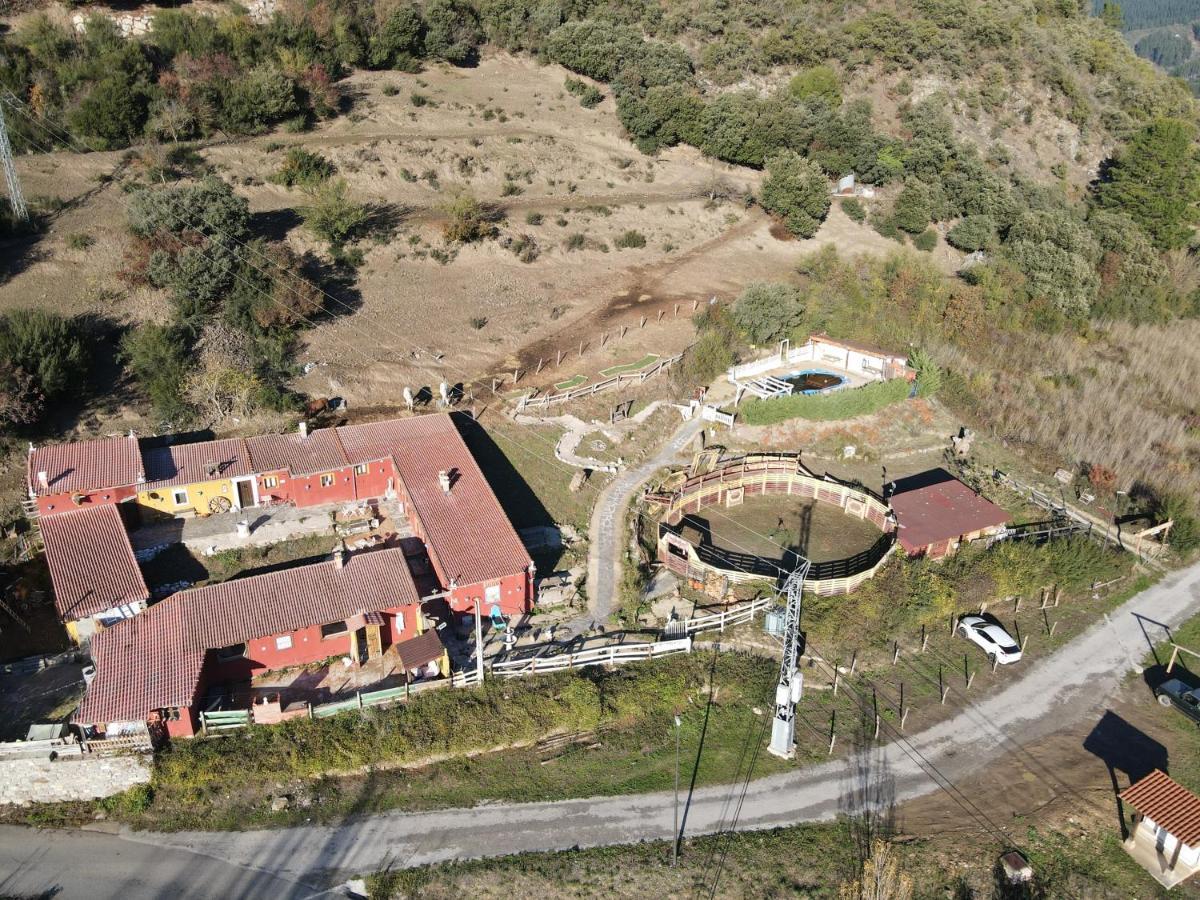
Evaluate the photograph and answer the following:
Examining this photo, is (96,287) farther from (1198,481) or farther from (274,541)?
(1198,481)

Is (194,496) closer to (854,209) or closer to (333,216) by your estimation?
(333,216)

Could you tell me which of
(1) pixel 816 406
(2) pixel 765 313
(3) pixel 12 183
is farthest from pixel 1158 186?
(3) pixel 12 183

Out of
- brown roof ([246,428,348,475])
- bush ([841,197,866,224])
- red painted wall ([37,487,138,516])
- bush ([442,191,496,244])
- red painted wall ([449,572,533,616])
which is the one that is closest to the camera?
red painted wall ([449,572,533,616])

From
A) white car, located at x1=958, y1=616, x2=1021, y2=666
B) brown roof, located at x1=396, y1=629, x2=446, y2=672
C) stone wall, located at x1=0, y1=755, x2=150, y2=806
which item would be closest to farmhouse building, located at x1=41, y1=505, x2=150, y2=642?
stone wall, located at x1=0, y1=755, x2=150, y2=806

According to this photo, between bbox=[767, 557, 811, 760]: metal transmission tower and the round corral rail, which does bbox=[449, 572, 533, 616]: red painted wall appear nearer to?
the round corral rail

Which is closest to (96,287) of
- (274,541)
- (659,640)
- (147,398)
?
(147,398)

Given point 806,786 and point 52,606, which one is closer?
point 806,786
